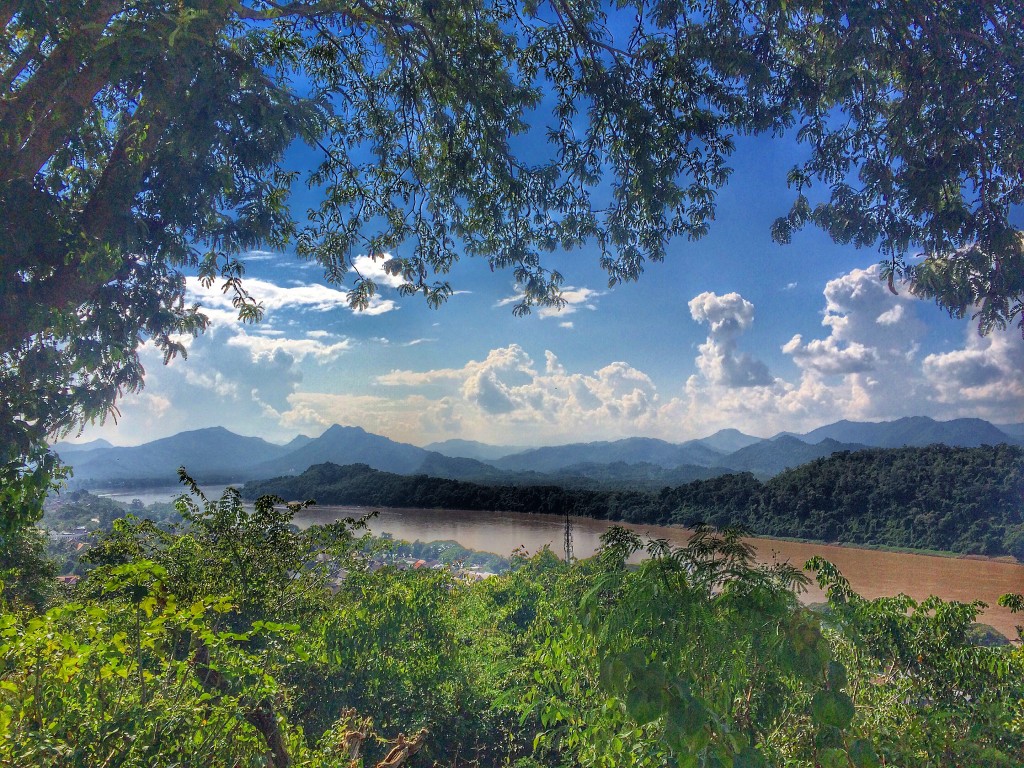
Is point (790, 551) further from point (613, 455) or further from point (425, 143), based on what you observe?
point (425, 143)

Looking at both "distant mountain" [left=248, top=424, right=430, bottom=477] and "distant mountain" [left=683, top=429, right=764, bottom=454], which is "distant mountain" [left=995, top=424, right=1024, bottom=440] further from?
"distant mountain" [left=248, top=424, right=430, bottom=477]

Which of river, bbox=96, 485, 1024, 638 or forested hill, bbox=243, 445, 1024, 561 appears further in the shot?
forested hill, bbox=243, 445, 1024, 561

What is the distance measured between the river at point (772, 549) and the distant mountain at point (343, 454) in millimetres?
408

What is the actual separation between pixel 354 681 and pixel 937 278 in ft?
11.6

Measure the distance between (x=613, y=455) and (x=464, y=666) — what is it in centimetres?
176

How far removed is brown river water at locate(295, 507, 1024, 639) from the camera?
2.34 m

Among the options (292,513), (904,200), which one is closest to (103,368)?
(292,513)

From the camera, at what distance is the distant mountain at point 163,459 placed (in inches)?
144

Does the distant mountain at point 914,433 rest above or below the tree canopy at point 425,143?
below

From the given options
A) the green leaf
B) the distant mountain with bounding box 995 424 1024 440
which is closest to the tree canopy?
the distant mountain with bounding box 995 424 1024 440

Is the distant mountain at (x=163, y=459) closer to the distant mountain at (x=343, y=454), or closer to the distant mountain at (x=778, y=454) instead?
the distant mountain at (x=343, y=454)

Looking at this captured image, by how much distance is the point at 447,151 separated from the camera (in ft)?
10.7

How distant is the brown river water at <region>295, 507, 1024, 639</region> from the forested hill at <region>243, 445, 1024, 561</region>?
87 mm

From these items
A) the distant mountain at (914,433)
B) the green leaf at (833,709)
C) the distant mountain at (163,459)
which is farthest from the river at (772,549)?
the distant mountain at (914,433)
